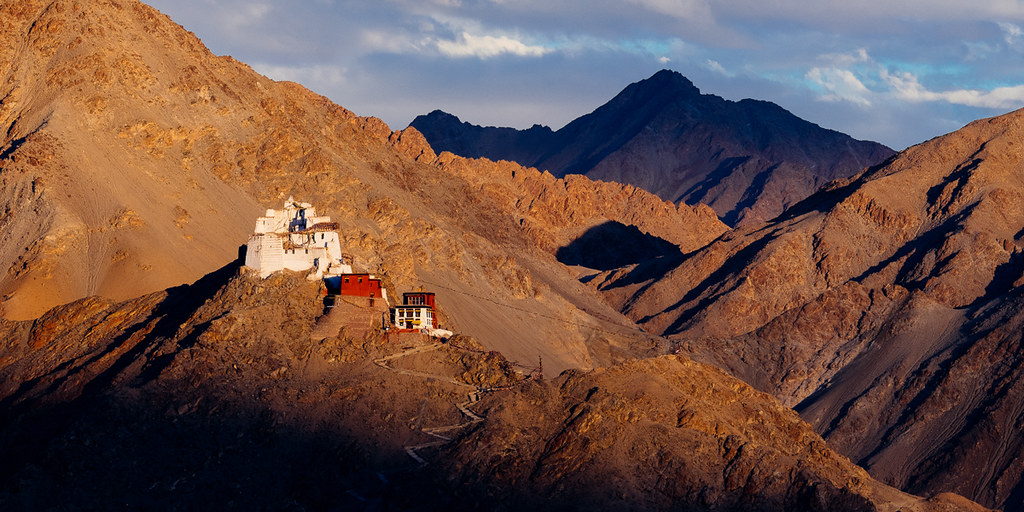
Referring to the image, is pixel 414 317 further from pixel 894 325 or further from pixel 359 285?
pixel 894 325

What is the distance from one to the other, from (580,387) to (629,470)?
27.7ft

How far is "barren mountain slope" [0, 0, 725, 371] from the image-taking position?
11819 cm

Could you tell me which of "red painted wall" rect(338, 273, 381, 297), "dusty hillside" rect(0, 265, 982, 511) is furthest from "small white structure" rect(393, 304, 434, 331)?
"dusty hillside" rect(0, 265, 982, 511)

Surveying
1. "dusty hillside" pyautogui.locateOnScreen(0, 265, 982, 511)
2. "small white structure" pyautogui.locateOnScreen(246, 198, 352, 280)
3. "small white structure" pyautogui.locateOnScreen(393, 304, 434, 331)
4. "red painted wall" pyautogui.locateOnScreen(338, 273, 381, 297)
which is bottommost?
"dusty hillside" pyautogui.locateOnScreen(0, 265, 982, 511)

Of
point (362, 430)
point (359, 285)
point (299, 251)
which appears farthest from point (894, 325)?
point (362, 430)

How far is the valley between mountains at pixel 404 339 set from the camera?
78438mm

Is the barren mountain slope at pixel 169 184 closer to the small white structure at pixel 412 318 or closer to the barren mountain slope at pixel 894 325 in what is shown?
the small white structure at pixel 412 318

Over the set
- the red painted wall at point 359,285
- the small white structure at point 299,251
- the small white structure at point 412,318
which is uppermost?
the small white structure at point 299,251

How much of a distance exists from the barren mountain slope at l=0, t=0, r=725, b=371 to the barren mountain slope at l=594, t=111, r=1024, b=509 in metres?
20.8

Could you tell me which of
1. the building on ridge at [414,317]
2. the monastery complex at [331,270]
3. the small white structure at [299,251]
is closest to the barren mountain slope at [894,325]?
the building on ridge at [414,317]

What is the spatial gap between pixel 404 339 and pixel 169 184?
4847cm

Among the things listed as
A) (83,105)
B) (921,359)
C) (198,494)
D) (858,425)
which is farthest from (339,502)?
(921,359)

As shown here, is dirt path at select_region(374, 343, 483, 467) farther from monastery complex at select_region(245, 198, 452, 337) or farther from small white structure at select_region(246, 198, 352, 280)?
small white structure at select_region(246, 198, 352, 280)

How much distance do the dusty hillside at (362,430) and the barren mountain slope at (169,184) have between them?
21490 millimetres
